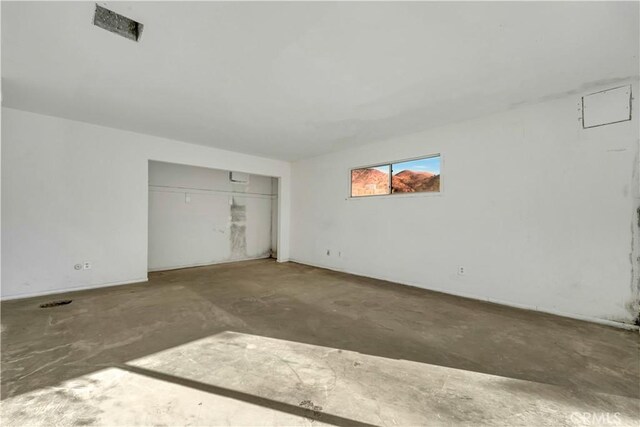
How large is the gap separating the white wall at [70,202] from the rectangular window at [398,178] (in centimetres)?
379

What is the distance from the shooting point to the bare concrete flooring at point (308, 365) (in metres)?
1.53

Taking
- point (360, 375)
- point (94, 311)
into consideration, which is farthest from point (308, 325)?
point (94, 311)

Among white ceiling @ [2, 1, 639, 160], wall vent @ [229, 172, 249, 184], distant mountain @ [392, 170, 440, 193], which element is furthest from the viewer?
wall vent @ [229, 172, 249, 184]

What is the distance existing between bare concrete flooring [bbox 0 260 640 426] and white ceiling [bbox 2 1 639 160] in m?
2.64

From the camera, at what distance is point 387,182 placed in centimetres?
495

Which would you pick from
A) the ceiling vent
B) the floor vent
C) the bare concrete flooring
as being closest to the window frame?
the bare concrete flooring

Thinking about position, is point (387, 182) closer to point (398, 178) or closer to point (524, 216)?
point (398, 178)

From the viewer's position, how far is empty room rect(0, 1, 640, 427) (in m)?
1.76

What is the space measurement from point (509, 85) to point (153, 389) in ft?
14.3

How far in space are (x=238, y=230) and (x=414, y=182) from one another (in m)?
4.74

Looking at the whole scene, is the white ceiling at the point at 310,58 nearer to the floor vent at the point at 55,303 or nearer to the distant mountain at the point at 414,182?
the distant mountain at the point at 414,182

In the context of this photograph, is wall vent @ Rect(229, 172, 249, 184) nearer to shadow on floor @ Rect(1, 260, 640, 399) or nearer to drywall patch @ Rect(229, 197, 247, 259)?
drywall patch @ Rect(229, 197, 247, 259)

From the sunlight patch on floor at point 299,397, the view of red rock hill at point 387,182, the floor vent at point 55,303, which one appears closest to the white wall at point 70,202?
the floor vent at point 55,303
